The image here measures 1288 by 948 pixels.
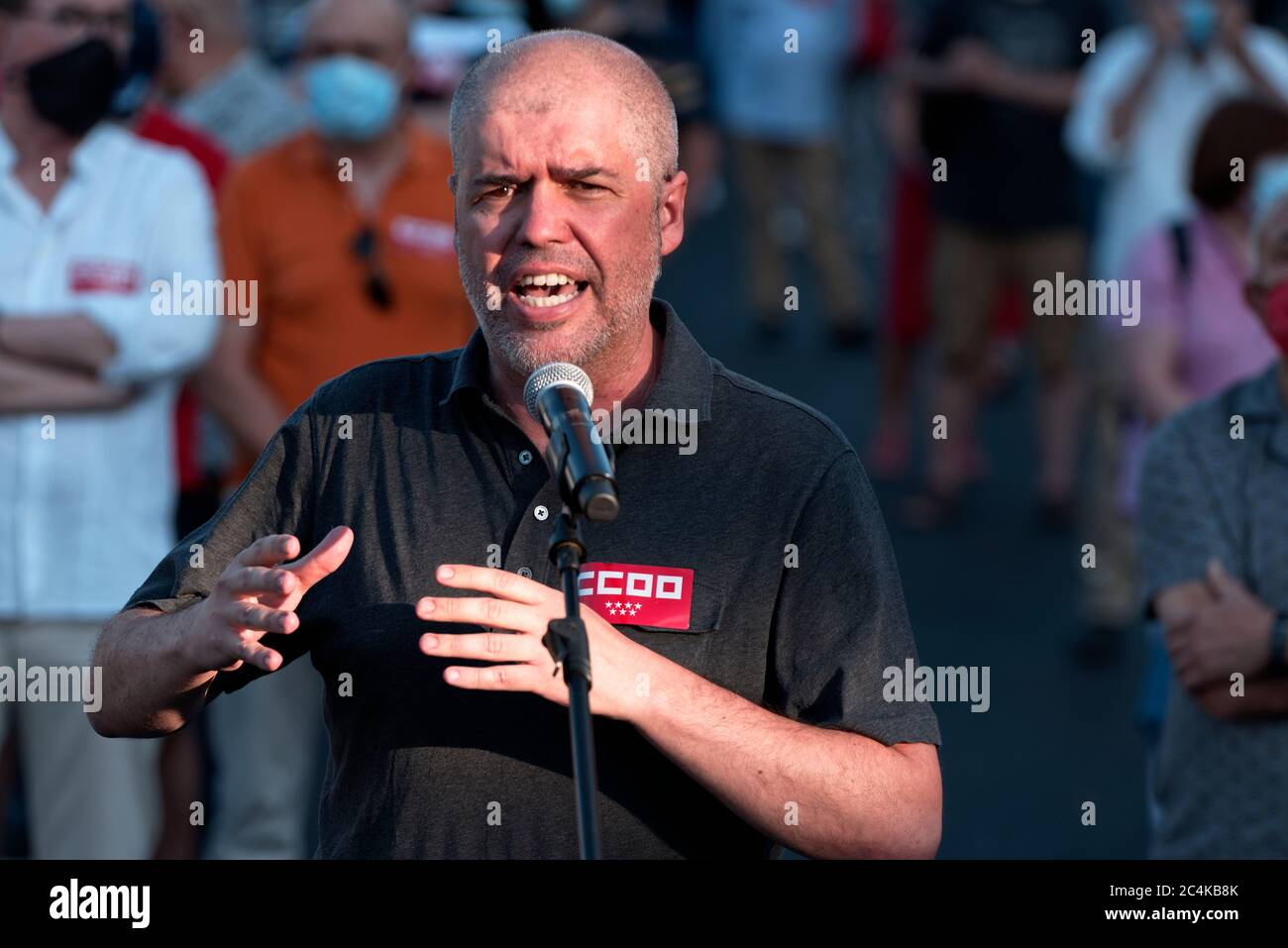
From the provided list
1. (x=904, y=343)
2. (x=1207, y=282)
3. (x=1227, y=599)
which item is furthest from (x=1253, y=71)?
(x=1227, y=599)

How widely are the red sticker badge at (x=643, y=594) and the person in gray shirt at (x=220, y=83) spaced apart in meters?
4.31

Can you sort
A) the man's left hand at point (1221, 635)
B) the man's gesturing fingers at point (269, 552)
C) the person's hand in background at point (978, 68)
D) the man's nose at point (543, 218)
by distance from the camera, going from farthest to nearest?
the person's hand in background at point (978, 68) < the man's left hand at point (1221, 635) < the man's nose at point (543, 218) < the man's gesturing fingers at point (269, 552)

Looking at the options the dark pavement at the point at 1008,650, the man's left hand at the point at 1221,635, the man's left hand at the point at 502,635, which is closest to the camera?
the man's left hand at the point at 502,635

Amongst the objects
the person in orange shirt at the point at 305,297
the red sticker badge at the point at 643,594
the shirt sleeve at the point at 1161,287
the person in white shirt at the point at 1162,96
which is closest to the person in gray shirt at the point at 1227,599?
the red sticker badge at the point at 643,594

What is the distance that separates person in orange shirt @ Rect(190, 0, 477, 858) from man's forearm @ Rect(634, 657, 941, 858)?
9.73ft

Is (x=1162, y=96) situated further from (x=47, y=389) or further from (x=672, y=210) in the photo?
(x=672, y=210)

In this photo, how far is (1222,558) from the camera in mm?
3977

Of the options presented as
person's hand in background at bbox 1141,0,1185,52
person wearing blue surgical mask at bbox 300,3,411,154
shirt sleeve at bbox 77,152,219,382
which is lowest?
shirt sleeve at bbox 77,152,219,382

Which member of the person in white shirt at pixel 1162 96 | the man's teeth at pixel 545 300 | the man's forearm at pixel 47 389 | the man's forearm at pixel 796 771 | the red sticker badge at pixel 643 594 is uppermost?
the person in white shirt at pixel 1162 96

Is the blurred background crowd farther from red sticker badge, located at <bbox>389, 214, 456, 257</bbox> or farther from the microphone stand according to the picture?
the microphone stand

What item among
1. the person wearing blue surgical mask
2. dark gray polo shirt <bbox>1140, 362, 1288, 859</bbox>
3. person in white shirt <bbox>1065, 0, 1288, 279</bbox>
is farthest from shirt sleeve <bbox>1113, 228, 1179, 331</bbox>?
the person wearing blue surgical mask

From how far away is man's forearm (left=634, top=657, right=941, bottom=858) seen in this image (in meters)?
2.67

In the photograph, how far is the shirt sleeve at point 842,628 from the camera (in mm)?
2799

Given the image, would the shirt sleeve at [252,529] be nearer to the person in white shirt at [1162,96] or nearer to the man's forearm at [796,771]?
the man's forearm at [796,771]
